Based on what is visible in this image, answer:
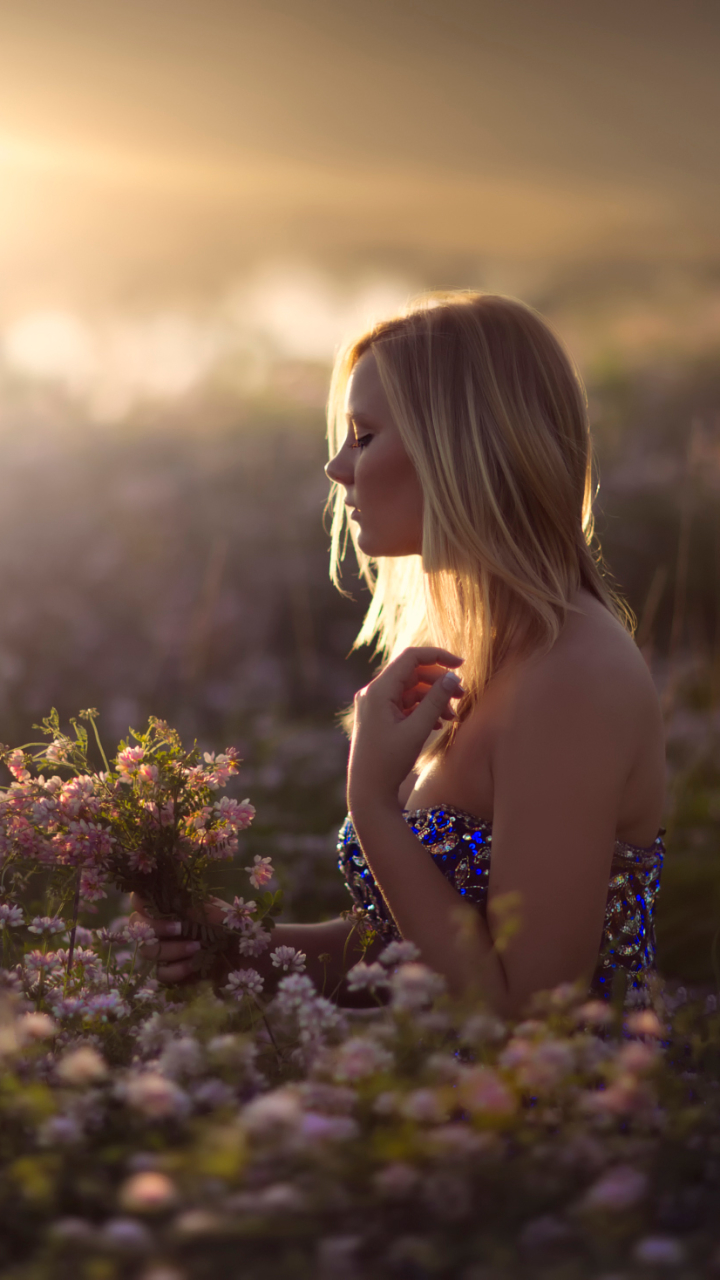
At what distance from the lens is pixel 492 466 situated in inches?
95.0

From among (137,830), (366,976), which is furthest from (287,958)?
(366,976)

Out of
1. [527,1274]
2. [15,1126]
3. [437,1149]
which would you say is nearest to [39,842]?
[15,1126]

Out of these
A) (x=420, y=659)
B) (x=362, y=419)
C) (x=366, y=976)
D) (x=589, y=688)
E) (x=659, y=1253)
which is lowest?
(x=659, y=1253)

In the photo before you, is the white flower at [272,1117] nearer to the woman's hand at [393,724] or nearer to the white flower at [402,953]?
the white flower at [402,953]

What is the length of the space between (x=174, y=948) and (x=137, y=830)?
0.28 meters

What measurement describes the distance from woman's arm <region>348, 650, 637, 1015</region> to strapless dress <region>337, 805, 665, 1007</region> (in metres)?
0.18

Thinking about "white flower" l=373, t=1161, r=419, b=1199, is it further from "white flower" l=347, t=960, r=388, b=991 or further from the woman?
the woman

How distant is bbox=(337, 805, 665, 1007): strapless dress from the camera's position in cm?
227

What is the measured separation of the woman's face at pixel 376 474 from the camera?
2559mm

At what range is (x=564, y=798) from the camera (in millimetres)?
2016

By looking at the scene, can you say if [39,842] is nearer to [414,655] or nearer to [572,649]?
[414,655]

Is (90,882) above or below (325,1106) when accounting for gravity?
above

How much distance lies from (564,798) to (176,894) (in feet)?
2.80

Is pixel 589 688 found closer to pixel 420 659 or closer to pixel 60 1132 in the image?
pixel 420 659
